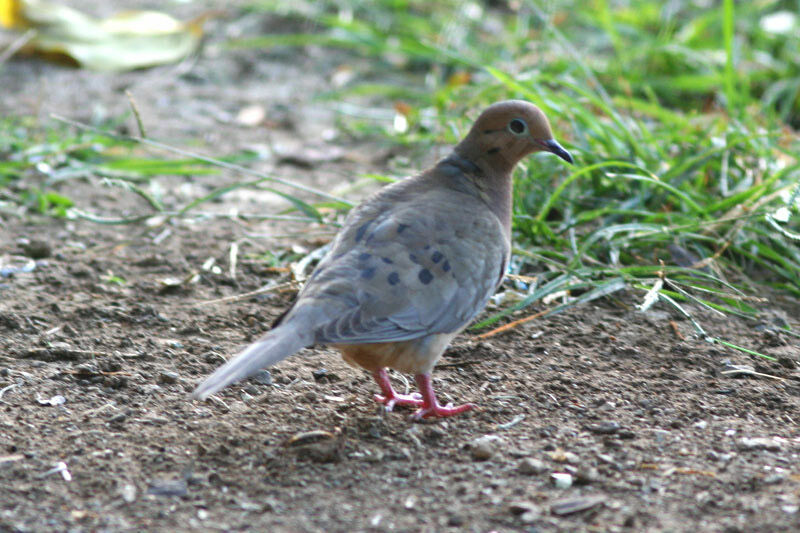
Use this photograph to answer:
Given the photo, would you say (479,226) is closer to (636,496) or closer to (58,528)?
(636,496)

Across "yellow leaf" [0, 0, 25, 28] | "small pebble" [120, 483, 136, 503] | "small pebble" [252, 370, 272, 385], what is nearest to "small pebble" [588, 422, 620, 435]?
"small pebble" [252, 370, 272, 385]

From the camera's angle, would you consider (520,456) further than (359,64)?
No

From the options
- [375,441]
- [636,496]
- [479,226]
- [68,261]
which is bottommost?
[68,261]

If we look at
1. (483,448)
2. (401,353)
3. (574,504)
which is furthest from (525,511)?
(401,353)

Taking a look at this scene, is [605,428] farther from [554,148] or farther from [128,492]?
[128,492]

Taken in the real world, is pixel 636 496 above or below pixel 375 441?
above

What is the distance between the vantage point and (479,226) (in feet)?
10.1

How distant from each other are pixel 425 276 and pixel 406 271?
0.21ft

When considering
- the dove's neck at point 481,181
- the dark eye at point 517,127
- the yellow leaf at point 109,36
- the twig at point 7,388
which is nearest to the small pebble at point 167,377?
the twig at point 7,388

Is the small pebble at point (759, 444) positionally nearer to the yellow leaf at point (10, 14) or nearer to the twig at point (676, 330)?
the twig at point (676, 330)

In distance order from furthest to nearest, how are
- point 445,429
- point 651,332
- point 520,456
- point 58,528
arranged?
point 651,332 < point 445,429 < point 520,456 < point 58,528

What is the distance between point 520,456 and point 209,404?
0.95 meters

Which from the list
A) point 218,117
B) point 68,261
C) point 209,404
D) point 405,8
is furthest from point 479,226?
point 405,8

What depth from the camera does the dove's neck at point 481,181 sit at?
3281 mm
